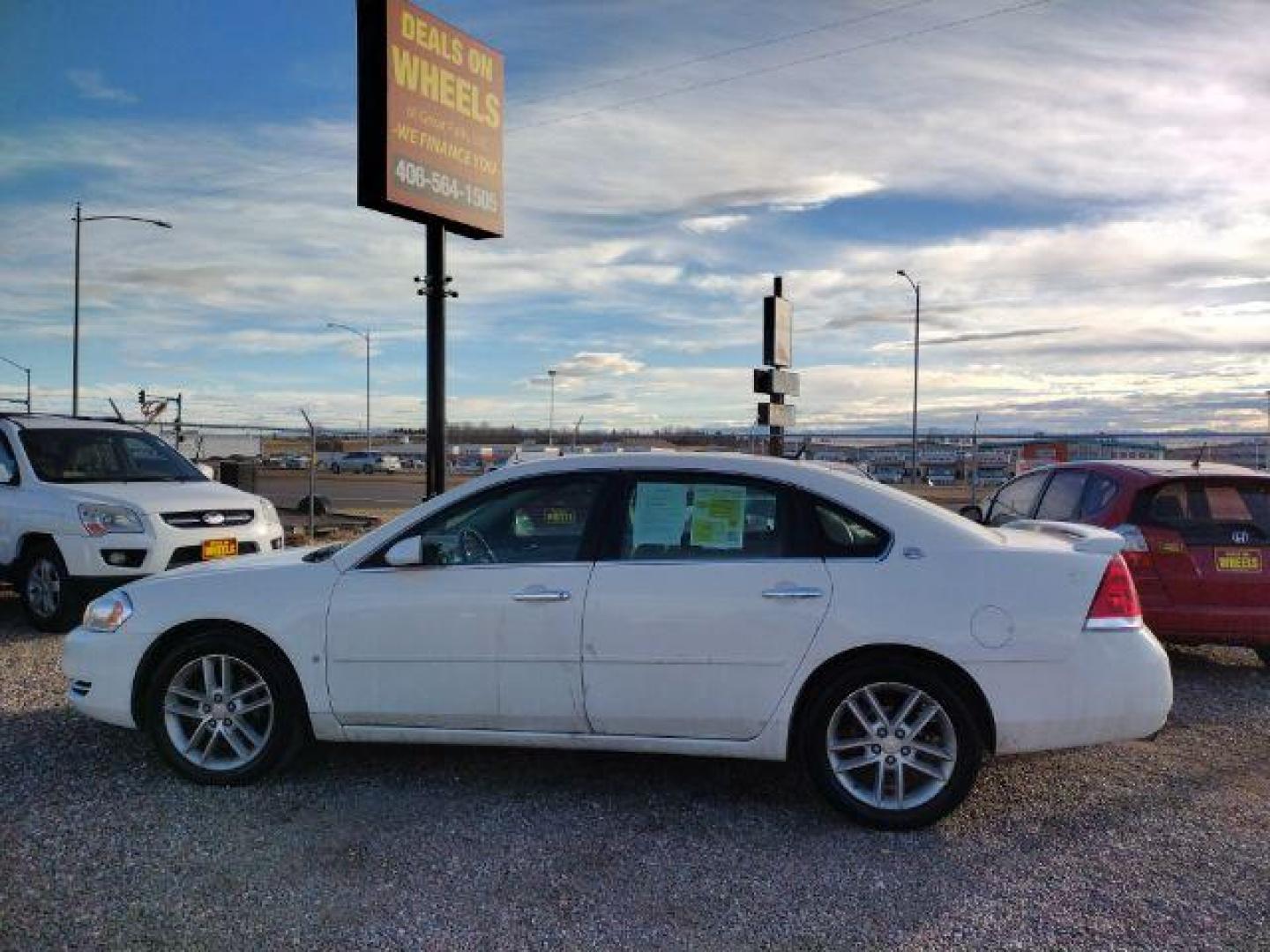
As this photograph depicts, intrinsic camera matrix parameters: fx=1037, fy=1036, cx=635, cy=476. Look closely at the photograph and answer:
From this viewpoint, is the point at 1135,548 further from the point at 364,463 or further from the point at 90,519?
the point at 364,463

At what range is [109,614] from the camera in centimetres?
482

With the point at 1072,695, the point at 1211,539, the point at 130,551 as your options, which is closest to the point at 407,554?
the point at 1072,695

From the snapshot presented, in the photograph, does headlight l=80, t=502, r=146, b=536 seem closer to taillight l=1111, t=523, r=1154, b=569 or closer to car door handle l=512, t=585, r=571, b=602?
car door handle l=512, t=585, r=571, b=602

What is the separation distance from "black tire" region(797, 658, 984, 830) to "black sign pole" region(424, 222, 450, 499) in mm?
8999

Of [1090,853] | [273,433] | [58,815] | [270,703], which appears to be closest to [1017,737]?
[1090,853]

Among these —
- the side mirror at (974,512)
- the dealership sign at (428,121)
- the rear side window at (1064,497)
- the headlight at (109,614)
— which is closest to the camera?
the headlight at (109,614)

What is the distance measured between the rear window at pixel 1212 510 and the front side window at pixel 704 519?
366 centimetres

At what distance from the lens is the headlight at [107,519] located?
313 inches

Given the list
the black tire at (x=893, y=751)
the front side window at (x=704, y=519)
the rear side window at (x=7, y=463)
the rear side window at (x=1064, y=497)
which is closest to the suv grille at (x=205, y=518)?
the rear side window at (x=7, y=463)

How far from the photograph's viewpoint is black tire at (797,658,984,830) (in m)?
4.11

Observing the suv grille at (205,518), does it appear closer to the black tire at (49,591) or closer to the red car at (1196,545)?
the black tire at (49,591)

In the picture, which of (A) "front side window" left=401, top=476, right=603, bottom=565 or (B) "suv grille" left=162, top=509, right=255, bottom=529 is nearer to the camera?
(A) "front side window" left=401, top=476, right=603, bottom=565

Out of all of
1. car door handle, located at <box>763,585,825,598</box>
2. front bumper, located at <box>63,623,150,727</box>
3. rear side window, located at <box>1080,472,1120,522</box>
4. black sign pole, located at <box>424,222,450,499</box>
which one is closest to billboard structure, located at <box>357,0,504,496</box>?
black sign pole, located at <box>424,222,450,499</box>

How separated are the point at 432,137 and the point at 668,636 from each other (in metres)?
10.1
